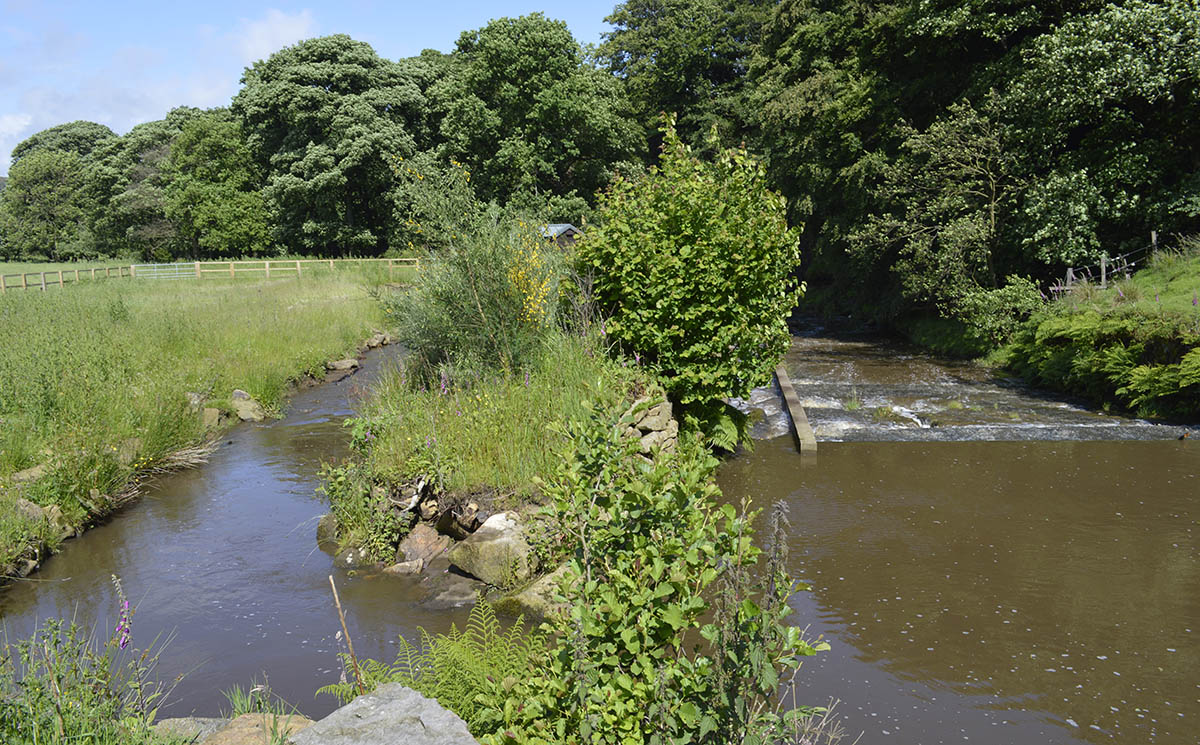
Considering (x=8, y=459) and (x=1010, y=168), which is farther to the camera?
(x=1010, y=168)

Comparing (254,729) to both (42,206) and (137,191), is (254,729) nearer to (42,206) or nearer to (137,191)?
(137,191)

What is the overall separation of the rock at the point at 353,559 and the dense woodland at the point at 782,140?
15.2 feet

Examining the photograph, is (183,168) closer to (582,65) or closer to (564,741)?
(582,65)

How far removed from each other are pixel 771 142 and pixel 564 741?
27.7 m

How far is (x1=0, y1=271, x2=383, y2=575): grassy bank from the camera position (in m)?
8.40

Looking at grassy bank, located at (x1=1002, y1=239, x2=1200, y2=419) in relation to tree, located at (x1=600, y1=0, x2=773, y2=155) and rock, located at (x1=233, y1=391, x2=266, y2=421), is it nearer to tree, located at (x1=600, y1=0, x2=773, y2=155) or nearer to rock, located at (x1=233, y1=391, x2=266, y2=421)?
rock, located at (x1=233, y1=391, x2=266, y2=421)

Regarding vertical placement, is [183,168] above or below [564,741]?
above

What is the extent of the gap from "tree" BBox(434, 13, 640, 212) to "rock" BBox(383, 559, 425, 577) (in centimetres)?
3182

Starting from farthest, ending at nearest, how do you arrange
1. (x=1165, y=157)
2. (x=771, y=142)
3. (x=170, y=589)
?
(x=771, y=142) < (x=1165, y=157) < (x=170, y=589)

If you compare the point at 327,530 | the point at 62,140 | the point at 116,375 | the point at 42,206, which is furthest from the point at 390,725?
the point at 62,140

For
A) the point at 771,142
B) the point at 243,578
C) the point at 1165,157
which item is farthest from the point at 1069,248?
the point at 243,578

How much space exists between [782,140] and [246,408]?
1964 centimetres

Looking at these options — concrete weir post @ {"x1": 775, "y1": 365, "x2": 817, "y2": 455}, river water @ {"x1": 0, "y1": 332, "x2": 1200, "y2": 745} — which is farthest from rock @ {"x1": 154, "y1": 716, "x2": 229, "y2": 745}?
concrete weir post @ {"x1": 775, "y1": 365, "x2": 817, "y2": 455}

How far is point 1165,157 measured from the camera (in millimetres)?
15898
